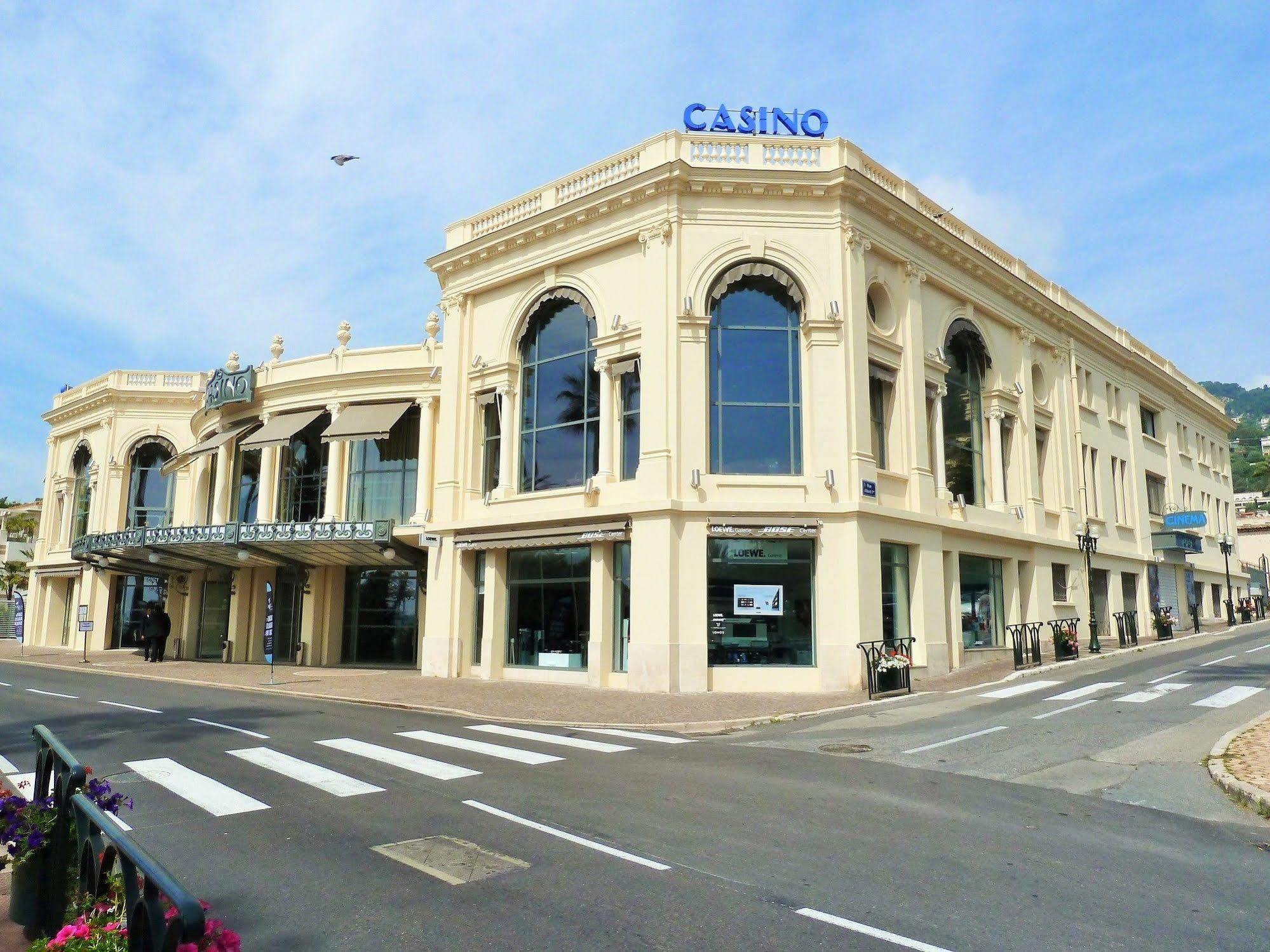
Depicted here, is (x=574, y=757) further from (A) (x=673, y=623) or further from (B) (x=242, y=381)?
(B) (x=242, y=381)

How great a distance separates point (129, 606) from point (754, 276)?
3296 cm

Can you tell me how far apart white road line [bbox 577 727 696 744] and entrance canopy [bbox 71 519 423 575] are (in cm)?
1374

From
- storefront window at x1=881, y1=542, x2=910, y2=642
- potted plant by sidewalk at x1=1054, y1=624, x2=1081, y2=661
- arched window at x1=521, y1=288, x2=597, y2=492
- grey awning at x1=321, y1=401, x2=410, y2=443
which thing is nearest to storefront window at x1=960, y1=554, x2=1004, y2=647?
potted plant by sidewalk at x1=1054, y1=624, x2=1081, y2=661

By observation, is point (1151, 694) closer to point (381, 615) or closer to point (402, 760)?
point (402, 760)

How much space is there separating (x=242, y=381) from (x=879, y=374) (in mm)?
23069

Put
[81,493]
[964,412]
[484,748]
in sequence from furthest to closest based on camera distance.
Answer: [81,493] → [964,412] → [484,748]

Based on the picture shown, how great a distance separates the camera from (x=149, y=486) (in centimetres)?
4066

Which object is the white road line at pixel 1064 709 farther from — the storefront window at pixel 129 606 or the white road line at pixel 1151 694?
the storefront window at pixel 129 606

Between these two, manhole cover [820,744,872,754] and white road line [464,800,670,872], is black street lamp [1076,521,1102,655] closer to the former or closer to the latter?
manhole cover [820,744,872,754]

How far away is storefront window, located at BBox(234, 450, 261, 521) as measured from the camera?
3369cm

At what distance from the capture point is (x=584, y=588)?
22125 mm

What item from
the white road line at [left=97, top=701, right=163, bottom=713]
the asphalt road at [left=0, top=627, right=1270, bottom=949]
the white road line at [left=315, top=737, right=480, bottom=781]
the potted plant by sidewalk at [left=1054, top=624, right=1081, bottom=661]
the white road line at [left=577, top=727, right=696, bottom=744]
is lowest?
the white road line at [left=577, top=727, right=696, bottom=744]

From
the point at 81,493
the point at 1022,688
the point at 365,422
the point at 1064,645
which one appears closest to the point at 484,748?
the point at 1022,688

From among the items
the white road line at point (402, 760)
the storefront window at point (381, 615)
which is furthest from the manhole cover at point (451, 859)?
the storefront window at point (381, 615)
